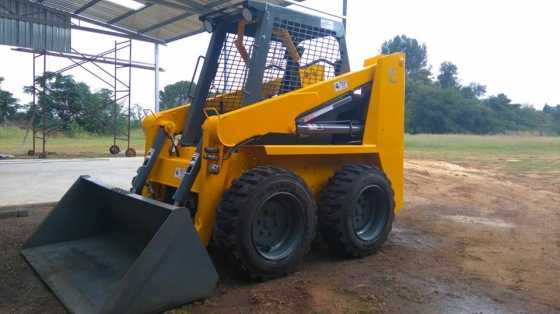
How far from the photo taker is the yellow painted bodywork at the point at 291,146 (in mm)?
4059

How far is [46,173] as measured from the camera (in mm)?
10438

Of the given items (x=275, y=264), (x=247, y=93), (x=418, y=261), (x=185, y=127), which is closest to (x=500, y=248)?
(x=418, y=261)

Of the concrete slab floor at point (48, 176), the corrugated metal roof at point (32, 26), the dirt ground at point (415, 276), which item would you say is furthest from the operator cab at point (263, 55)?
the corrugated metal roof at point (32, 26)

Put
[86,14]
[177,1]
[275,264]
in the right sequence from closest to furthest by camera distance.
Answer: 1. [275,264]
2. [177,1]
3. [86,14]

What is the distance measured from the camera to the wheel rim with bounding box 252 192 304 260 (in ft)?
13.7

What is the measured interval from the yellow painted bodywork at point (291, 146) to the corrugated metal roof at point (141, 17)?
24.8ft

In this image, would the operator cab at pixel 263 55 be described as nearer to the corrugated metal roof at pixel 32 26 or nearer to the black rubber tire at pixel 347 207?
the black rubber tire at pixel 347 207

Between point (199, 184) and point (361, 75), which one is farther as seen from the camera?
point (361, 75)

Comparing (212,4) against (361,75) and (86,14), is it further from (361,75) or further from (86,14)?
(361,75)

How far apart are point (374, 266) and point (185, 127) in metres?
2.46

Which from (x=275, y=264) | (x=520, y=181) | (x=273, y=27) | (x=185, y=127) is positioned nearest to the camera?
(x=275, y=264)

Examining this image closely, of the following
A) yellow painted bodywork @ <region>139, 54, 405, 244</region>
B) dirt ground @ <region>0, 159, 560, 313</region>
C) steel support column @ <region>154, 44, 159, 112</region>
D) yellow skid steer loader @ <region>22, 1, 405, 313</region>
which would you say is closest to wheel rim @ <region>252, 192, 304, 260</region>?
yellow skid steer loader @ <region>22, 1, 405, 313</region>

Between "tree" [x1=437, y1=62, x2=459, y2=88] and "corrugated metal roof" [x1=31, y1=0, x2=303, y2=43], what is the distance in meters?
64.5

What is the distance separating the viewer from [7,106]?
31.1 meters
